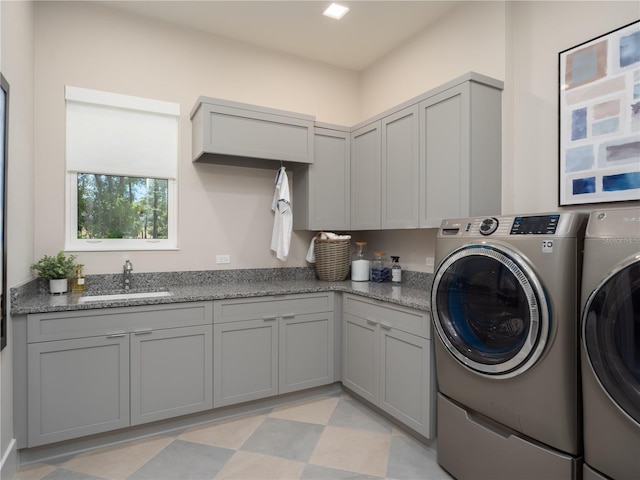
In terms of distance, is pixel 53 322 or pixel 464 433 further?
pixel 53 322

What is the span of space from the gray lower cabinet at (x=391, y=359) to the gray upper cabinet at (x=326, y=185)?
74cm

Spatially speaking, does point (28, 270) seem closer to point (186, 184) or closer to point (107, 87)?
point (186, 184)

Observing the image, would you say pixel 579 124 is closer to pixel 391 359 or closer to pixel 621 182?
pixel 621 182

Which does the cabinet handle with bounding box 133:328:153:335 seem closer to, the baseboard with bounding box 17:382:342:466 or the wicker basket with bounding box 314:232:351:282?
the baseboard with bounding box 17:382:342:466

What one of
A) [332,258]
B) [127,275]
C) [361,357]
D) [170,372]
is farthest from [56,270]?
[361,357]

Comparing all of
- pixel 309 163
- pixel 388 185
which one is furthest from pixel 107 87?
pixel 388 185

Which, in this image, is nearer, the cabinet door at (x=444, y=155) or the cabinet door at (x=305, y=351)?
the cabinet door at (x=444, y=155)

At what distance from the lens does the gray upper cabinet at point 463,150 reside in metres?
2.31

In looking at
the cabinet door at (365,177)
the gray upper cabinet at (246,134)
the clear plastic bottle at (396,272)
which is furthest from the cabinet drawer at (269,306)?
the gray upper cabinet at (246,134)

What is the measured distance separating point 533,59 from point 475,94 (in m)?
0.46

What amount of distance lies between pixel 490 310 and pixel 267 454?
5.00 feet

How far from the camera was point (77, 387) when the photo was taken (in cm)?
218

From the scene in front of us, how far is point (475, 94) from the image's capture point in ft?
7.63

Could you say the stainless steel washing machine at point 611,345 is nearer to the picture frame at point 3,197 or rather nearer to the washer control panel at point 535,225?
the washer control panel at point 535,225
